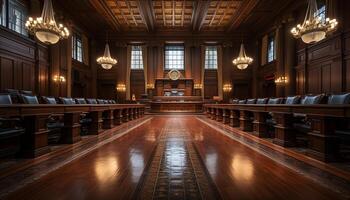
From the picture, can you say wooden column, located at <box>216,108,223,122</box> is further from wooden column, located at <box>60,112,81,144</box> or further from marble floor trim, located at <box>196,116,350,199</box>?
wooden column, located at <box>60,112,81,144</box>

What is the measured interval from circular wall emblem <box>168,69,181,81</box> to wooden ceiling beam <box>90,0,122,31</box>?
5393mm

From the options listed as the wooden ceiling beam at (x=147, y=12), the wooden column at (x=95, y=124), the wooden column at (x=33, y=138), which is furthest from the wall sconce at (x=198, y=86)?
the wooden column at (x=33, y=138)

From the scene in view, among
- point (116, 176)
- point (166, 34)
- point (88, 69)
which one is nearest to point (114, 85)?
point (88, 69)

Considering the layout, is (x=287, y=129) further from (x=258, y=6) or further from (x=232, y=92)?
(x=232, y=92)

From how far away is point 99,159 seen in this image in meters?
3.04

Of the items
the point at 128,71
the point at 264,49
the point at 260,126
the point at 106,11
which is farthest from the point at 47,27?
the point at 264,49

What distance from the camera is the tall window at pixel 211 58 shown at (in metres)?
19.1

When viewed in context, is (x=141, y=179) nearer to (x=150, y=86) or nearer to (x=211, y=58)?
(x=150, y=86)

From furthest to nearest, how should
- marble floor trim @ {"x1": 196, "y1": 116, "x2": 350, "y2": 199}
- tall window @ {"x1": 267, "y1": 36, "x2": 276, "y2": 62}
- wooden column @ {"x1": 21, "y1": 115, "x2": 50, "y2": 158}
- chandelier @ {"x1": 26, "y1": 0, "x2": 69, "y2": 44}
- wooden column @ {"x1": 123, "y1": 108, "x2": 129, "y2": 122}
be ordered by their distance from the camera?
tall window @ {"x1": 267, "y1": 36, "x2": 276, "y2": 62} < wooden column @ {"x1": 123, "y1": 108, "x2": 129, "y2": 122} < chandelier @ {"x1": 26, "y1": 0, "x2": 69, "y2": 44} < wooden column @ {"x1": 21, "y1": 115, "x2": 50, "y2": 158} < marble floor trim @ {"x1": 196, "y1": 116, "x2": 350, "y2": 199}

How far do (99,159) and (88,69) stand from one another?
50.8 ft

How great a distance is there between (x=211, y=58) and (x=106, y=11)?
365 inches

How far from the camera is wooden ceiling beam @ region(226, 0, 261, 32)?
13.0 meters

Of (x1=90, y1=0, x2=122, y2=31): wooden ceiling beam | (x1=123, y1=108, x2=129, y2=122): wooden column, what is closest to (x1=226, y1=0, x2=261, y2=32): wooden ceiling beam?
(x1=90, y1=0, x2=122, y2=31): wooden ceiling beam

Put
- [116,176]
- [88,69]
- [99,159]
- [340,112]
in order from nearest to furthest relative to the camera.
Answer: [116,176] < [340,112] < [99,159] < [88,69]
